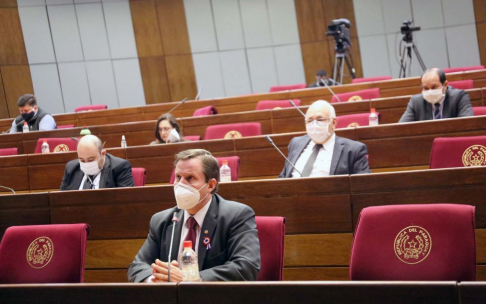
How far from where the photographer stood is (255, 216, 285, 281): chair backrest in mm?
2555

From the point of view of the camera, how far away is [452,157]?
3.75 meters

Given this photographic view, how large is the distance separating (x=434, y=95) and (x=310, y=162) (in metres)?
1.54

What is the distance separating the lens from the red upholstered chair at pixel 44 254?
2.83 metres

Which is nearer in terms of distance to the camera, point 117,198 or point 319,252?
point 319,252

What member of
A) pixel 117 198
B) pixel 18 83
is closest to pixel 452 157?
pixel 117 198

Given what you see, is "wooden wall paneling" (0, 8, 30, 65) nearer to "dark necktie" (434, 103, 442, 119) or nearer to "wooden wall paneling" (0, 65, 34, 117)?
"wooden wall paneling" (0, 65, 34, 117)

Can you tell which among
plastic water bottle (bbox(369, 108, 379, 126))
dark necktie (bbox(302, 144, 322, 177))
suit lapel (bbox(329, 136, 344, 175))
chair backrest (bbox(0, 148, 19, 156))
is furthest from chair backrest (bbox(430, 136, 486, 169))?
chair backrest (bbox(0, 148, 19, 156))

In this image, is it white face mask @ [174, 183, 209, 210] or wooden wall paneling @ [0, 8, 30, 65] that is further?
wooden wall paneling @ [0, 8, 30, 65]

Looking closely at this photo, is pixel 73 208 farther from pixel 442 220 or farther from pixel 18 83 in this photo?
pixel 18 83

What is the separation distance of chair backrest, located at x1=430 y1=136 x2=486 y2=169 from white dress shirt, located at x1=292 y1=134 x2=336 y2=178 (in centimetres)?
76

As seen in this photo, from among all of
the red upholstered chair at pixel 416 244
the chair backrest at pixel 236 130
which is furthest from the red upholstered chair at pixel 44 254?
the chair backrest at pixel 236 130

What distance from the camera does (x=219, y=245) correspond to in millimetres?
2566
